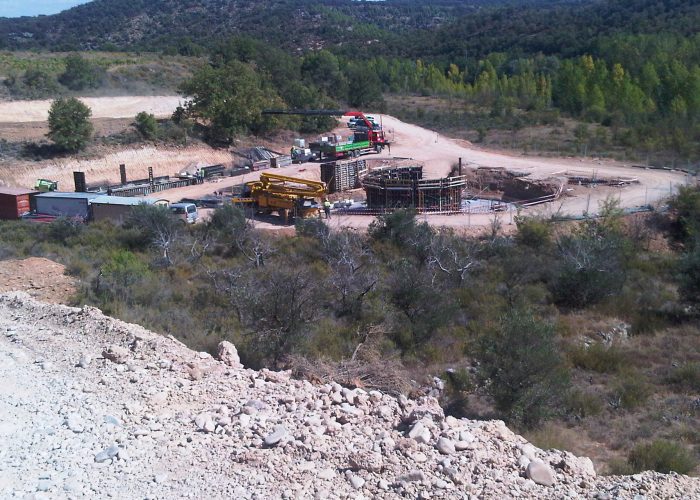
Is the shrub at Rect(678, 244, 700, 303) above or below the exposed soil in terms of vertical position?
below

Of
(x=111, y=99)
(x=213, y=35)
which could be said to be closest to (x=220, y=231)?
(x=111, y=99)

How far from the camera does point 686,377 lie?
48.2 ft

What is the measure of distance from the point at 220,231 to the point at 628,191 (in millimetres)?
20304

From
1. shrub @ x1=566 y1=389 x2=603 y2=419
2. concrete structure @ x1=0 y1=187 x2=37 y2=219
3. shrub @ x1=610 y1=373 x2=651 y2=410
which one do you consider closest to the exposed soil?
shrub @ x1=566 y1=389 x2=603 y2=419

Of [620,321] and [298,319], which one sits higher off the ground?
[298,319]

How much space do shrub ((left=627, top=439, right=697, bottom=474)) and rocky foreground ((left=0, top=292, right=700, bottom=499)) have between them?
1.66 m

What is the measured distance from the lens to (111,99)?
6278 centimetres

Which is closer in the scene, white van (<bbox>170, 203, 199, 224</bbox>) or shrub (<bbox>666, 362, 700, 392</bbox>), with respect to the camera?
shrub (<bbox>666, 362, 700, 392</bbox>)

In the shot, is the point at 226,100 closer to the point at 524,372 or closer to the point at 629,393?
the point at 629,393

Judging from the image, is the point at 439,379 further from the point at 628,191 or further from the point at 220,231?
the point at 628,191

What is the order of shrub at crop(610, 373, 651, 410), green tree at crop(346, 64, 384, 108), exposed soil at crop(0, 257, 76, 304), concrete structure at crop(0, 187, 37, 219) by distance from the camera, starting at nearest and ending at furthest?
1. shrub at crop(610, 373, 651, 410)
2. exposed soil at crop(0, 257, 76, 304)
3. concrete structure at crop(0, 187, 37, 219)
4. green tree at crop(346, 64, 384, 108)

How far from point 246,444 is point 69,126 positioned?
38.5m

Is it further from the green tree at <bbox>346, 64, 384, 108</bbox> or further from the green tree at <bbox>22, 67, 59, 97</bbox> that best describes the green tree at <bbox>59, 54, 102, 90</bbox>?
the green tree at <bbox>346, 64, 384, 108</bbox>

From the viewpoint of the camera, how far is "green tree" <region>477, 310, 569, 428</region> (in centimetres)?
1183
